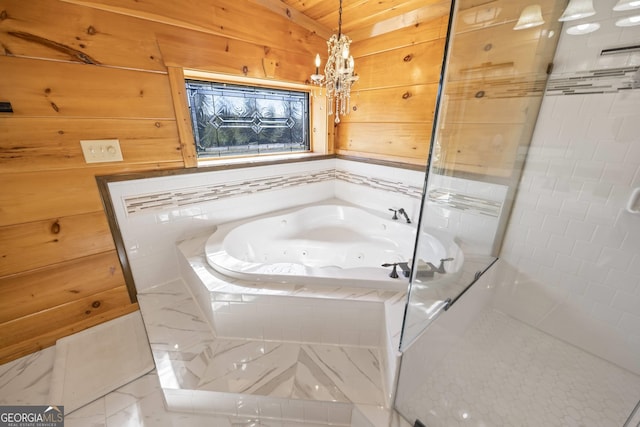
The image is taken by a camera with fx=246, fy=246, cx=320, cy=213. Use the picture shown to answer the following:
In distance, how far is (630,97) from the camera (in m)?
1.19

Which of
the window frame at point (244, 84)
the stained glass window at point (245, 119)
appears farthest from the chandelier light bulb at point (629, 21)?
the stained glass window at point (245, 119)

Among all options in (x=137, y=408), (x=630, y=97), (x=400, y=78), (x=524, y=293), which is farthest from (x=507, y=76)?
(x=137, y=408)

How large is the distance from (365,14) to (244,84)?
3.76 ft

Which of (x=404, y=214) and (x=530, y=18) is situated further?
(x=404, y=214)

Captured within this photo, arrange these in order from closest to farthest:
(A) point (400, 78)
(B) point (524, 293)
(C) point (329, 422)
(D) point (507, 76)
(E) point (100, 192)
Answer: (C) point (329, 422) < (D) point (507, 76) < (E) point (100, 192) < (B) point (524, 293) < (A) point (400, 78)

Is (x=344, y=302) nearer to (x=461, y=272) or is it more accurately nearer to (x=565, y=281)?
(x=461, y=272)

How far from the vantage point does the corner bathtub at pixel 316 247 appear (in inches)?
56.8

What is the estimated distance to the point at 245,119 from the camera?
2.24 m

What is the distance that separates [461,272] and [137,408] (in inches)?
72.6

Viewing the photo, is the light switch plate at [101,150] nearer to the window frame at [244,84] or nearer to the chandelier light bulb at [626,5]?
the window frame at [244,84]

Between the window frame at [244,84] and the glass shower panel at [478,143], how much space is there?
59.9 inches

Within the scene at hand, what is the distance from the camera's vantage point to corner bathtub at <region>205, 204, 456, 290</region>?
1.44 meters

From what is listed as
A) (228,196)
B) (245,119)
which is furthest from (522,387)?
(245,119)

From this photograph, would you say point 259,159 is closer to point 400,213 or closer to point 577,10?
point 400,213
